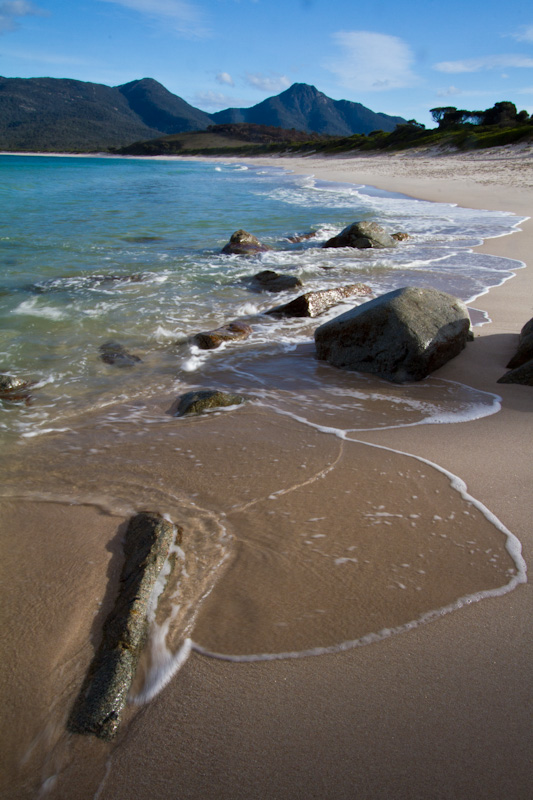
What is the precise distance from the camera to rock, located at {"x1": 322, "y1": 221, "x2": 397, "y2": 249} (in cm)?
1049

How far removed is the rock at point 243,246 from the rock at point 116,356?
5.50 metres

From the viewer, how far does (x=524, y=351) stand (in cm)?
423

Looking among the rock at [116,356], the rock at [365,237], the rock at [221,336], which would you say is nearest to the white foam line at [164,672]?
the rock at [116,356]

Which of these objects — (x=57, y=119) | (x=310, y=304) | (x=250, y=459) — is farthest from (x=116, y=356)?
(x=57, y=119)

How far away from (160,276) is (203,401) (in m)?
5.27

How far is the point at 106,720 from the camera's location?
4.96 feet

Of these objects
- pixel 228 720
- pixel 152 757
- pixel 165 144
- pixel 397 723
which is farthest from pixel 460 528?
pixel 165 144

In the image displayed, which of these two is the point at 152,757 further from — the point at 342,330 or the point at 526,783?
→ the point at 342,330

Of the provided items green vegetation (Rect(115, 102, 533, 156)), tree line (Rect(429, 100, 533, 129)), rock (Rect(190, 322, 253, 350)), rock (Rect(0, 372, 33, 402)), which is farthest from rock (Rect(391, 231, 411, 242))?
tree line (Rect(429, 100, 533, 129))

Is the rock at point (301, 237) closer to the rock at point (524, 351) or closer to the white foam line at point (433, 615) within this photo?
the rock at point (524, 351)

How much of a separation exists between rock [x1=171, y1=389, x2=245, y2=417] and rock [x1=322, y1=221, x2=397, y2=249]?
7.66 m

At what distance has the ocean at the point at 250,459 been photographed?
196 centimetres

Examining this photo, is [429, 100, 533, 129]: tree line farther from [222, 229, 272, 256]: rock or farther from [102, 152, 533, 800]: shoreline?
[102, 152, 533, 800]: shoreline

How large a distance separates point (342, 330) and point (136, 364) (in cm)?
206
